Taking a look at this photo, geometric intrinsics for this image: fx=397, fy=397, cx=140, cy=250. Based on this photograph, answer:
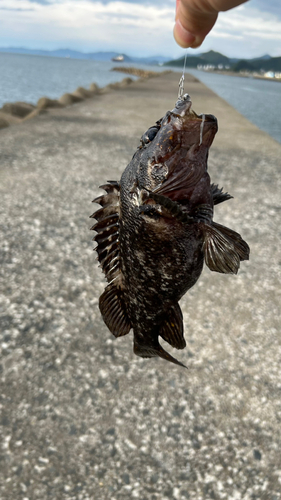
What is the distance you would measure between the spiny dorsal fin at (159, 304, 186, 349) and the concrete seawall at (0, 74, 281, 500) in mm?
2190

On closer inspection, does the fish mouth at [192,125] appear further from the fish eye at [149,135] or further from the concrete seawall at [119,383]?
the concrete seawall at [119,383]

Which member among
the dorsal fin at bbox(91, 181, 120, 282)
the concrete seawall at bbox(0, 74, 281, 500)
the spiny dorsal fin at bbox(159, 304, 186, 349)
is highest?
the dorsal fin at bbox(91, 181, 120, 282)

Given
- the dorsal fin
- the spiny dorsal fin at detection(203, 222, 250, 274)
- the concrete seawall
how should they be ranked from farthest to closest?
1. the concrete seawall
2. the dorsal fin
3. the spiny dorsal fin at detection(203, 222, 250, 274)

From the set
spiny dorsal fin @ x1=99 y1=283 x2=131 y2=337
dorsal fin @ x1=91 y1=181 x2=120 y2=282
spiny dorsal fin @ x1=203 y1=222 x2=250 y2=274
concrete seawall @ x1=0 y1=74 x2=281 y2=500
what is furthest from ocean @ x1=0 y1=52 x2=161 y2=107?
spiny dorsal fin @ x1=203 y1=222 x2=250 y2=274

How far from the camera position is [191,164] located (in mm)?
1673

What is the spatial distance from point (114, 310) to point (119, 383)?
2719 mm

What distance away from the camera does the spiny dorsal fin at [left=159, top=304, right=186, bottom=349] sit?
77.9 inches

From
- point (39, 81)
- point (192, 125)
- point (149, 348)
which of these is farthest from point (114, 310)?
point (39, 81)

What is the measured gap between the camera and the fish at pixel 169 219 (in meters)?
1.61

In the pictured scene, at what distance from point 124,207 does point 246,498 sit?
3.07m

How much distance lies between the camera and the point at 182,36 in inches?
80.1

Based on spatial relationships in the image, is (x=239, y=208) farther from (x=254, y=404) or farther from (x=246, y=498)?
(x=246, y=498)

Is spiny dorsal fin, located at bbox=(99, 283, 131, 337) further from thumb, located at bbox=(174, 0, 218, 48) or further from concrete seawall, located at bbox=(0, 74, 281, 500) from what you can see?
concrete seawall, located at bbox=(0, 74, 281, 500)

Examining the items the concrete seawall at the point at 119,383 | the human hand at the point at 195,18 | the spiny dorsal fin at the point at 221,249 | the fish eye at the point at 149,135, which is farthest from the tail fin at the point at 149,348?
the concrete seawall at the point at 119,383
